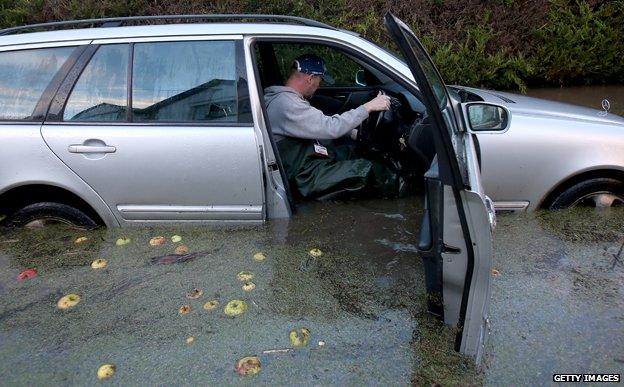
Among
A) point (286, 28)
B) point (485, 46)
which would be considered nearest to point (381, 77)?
point (286, 28)

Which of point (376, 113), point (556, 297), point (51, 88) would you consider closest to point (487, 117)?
point (376, 113)

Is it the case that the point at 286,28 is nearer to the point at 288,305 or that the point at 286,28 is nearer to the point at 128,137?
the point at 128,137

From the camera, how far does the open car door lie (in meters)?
2.09

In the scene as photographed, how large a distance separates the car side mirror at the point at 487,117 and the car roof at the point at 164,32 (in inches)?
38.6

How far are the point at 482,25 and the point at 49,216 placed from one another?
5668 mm

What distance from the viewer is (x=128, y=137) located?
3.39m

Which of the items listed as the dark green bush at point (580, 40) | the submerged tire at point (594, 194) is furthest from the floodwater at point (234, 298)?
the dark green bush at point (580, 40)

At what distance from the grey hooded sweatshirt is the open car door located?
130 centimetres

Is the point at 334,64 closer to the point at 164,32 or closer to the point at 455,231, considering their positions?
the point at 164,32

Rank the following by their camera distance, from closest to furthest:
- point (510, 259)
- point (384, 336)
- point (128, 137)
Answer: point (384, 336) < point (510, 259) < point (128, 137)

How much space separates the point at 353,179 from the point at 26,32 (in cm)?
245

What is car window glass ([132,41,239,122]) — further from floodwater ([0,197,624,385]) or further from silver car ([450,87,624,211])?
silver car ([450,87,624,211])

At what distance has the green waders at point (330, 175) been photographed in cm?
371

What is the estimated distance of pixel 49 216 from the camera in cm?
364
